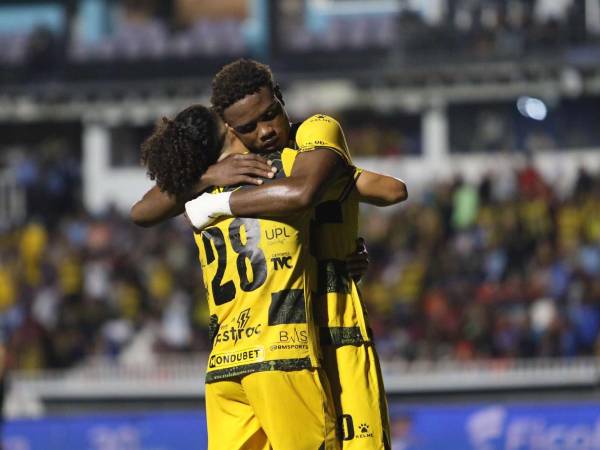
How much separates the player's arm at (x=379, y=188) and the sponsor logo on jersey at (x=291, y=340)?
0.61m

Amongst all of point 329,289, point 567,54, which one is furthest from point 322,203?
point 567,54

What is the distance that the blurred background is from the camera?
1695cm

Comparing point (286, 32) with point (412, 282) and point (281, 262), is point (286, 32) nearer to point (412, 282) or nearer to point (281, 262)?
point (412, 282)

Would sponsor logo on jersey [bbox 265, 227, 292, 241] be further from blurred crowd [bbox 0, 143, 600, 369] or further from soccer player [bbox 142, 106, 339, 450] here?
blurred crowd [bbox 0, 143, 600, 369]

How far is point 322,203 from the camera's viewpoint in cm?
550

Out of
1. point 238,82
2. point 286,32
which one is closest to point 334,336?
point 238,82

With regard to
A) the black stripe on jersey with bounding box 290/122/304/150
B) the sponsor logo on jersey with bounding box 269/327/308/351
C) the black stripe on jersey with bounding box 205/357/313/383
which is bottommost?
the black stripe on jersey with bounding box 205/357/313/383

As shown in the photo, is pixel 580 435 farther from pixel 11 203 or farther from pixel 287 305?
pixel 11 203

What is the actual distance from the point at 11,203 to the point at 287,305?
67.2ft

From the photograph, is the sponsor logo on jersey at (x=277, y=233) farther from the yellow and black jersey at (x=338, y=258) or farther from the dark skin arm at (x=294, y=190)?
the yellow and black jersey at (x=338, y=258)

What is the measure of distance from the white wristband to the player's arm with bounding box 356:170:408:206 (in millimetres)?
536

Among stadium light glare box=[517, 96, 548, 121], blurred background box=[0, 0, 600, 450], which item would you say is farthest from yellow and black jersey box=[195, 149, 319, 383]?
stadium light glare box=[517, 96, 548, 121]

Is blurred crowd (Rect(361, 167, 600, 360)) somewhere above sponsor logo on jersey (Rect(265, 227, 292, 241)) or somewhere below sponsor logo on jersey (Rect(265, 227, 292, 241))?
above

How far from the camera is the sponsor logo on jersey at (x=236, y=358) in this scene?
529cm
